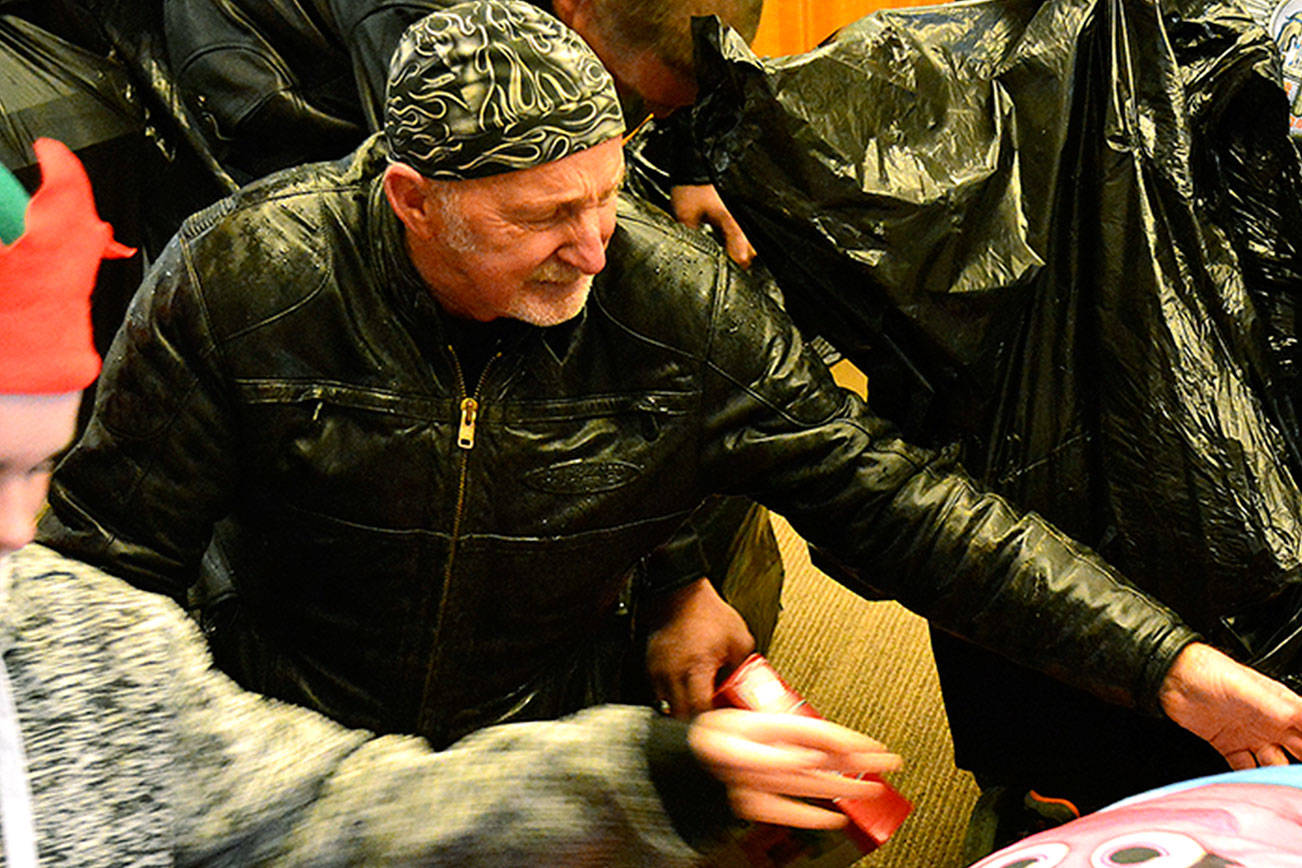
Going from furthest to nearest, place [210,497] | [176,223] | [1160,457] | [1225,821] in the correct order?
1. [176,223]
2. [1160,457]
3. [210,497]
4. [1225,821]

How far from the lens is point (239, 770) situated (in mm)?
980

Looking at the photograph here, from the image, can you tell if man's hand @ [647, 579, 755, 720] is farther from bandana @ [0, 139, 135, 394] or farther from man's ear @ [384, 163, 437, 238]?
bandana @ [0, 139, 135, 394]

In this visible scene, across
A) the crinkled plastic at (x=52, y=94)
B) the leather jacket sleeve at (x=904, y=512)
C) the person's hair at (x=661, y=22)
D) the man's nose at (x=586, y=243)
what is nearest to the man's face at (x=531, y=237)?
the man's nose at (x=586, y=243)

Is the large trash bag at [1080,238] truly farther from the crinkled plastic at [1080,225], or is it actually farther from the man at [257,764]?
the man at [257,764]

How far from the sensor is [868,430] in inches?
60.3

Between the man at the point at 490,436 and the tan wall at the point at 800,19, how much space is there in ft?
8.10

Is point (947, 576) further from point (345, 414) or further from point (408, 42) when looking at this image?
point (408, 42)

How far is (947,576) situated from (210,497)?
0.77 m

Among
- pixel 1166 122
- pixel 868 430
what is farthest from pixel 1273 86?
pixel 868 430

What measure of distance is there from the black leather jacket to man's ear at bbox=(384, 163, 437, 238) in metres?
0.05

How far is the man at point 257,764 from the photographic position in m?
0.83

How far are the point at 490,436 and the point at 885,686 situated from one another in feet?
4.54

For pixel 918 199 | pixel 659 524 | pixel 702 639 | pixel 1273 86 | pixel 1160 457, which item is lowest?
pixel 702 639

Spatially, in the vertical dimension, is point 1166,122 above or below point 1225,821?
above
